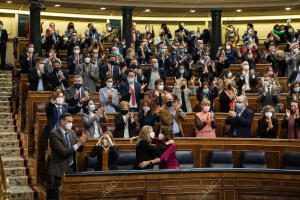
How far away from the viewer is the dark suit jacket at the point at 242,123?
8.59 m

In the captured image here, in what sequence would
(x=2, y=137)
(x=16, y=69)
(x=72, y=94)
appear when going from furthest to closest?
(x=16, y=69) < (x=2, y=137) < (x=72, y=94)

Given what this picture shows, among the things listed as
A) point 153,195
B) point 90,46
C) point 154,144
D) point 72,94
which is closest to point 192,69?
point 90,46

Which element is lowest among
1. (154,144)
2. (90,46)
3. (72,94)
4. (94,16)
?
(154,144)

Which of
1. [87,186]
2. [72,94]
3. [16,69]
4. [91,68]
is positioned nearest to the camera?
[87,186]

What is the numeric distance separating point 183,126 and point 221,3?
8.16m

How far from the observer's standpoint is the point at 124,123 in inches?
328

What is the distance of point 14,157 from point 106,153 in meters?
2.72

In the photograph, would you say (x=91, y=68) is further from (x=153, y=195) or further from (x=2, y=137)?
(x=153, y=195)

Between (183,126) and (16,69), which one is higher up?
(16,69)

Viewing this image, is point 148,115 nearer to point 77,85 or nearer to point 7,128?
point 77,85

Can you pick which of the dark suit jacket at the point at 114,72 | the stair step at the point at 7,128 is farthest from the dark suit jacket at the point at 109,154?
the dark suit jacket at the point at 114,72

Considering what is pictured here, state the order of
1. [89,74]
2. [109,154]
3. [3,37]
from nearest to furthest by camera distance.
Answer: [109,154]
[89,74]
[3,37]

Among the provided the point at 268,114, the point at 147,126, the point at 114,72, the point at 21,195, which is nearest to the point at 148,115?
the point at 147,126

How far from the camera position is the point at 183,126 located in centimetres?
932
